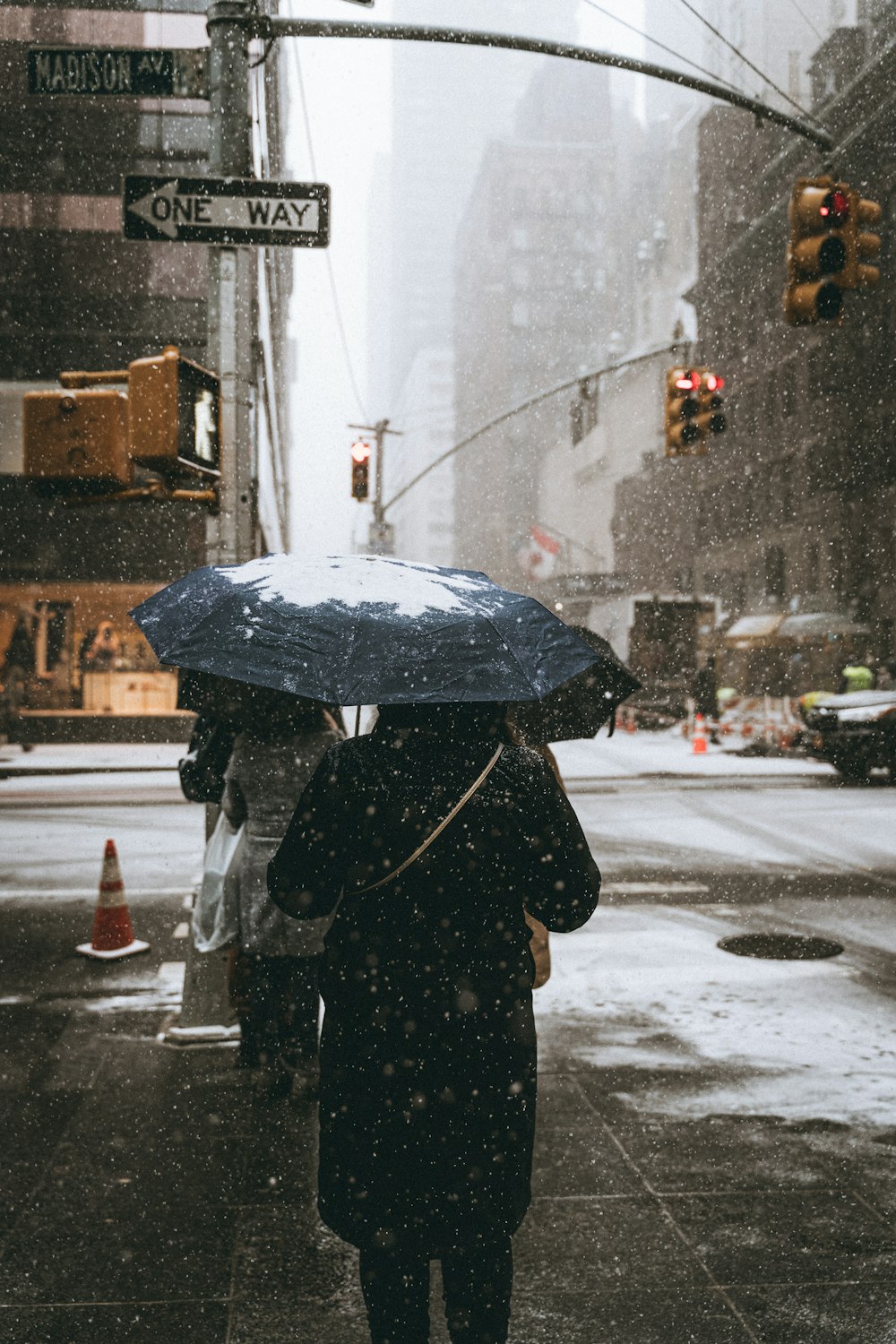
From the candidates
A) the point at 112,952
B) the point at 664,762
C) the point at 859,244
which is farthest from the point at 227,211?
the point at 664,762

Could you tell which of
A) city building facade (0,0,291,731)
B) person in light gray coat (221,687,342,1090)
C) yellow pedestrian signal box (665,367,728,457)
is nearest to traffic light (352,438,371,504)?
city building facade (0,0,291,731)

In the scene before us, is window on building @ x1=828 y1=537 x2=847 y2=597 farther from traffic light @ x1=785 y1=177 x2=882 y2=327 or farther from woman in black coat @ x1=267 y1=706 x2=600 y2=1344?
woman in black coat @ x1=267 y1=706 x2=600 y2=1344

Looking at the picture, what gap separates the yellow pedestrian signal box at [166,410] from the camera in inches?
237

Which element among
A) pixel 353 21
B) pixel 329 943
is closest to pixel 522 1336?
pixel 329 943

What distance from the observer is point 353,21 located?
7.67 metres

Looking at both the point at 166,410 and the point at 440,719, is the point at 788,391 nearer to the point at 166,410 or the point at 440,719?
the point at 166,410

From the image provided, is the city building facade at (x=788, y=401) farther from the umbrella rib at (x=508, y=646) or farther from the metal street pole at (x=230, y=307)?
the umbrella rib at (x=508, y=646)

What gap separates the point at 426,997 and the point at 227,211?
4.81 meters

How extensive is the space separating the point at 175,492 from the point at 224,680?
191 centimetres

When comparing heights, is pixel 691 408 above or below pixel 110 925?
above

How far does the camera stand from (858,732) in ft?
65.5

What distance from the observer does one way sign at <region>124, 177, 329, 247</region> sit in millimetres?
6270

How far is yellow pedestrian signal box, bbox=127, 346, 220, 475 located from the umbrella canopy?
9.28 ft

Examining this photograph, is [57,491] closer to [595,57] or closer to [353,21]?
[353,21]
